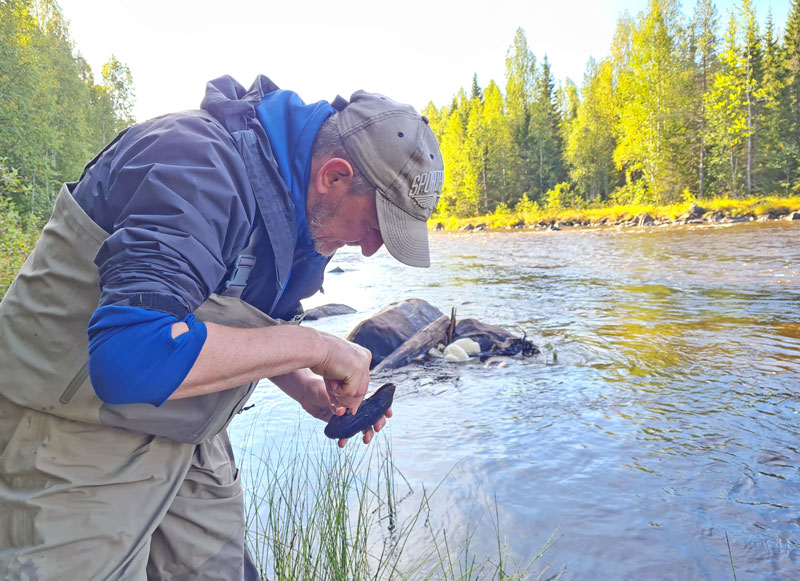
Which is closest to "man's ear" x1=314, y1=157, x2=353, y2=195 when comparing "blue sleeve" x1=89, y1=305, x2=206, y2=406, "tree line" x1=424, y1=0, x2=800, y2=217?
"blue sleeve" x1=89, y1=305, x2=206, y2=406

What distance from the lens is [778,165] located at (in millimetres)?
33688

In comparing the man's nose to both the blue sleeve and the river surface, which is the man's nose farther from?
the river surface

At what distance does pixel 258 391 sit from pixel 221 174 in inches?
199

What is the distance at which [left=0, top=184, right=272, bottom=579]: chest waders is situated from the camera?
133 cm

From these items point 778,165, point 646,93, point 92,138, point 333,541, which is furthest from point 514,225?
point 333,541

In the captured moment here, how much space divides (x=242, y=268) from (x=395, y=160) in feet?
1.89

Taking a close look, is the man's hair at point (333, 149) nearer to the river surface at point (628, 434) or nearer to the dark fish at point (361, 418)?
the dark fish at point (361, 418)

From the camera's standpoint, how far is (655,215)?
30.5 metres

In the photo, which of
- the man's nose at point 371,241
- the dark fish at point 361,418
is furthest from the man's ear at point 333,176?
the dark fish at point 361,418

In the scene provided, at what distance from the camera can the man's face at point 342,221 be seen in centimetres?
172

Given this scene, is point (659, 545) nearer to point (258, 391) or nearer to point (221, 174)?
point (221, 174)

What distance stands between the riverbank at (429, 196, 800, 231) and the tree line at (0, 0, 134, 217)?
2676cm

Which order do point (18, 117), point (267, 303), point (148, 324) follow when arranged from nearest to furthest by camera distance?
point (148, 324)
point (267, 303)
point (18, 117)

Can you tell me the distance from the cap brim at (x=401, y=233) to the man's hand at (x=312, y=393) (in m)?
0.69
